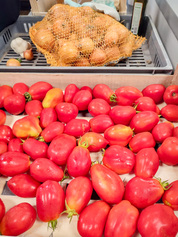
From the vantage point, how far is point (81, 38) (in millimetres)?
1160

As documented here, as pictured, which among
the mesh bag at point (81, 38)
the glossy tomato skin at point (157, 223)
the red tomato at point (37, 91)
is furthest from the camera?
the mesh bag at point (81, 38)

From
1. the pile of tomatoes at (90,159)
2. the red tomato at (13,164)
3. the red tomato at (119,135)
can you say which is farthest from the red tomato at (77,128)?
the red tomato at (13,164)

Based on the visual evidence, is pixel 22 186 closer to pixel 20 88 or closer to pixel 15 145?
pixel 15 145

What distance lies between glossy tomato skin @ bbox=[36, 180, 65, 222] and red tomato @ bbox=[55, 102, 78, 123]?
1.15ft

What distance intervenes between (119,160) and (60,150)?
0.23 meters

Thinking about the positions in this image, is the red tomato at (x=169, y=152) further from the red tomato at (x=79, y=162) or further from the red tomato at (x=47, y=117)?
the red tomato at (x=47, y=117)

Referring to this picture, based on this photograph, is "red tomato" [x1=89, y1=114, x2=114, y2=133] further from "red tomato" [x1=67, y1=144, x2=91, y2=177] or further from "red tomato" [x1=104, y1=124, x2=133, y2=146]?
"red tomato" [x1=67, y1=144, x2=91, y2=177]

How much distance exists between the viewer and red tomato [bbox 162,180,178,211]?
0.60 meters

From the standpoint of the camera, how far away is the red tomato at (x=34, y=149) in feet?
2.43

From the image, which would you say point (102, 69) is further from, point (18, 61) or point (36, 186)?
point (36, 186)

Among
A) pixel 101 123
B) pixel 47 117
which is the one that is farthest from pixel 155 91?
pixel 47 117

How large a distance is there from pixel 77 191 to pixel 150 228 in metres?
0.24

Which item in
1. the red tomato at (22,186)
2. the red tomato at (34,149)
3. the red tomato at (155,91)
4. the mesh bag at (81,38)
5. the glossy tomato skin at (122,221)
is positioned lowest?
the red tomato at (22,186)

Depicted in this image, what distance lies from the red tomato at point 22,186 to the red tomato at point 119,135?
34cm
